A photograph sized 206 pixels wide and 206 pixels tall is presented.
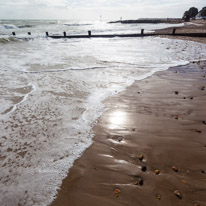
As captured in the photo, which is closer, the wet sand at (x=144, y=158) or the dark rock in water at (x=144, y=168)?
the wet sand at (x=144, y=158)

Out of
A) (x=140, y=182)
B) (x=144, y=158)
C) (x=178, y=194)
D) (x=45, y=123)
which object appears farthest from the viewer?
(x=45, y=123)

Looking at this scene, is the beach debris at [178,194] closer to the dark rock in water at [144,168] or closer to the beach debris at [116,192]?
the dark rock in water at [144,168]

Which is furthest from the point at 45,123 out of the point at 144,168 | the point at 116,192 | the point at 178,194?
the point at 178,194

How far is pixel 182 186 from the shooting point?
1.79 m

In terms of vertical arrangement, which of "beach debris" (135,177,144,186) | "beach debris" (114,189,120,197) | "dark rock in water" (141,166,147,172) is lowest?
"beach debris" (114,189,120,197)

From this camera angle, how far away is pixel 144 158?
86.4 inches

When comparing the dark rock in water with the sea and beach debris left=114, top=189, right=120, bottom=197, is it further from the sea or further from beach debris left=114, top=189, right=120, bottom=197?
the sea

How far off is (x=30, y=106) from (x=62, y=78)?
6.84 feet

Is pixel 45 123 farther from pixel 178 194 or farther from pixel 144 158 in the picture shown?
pixel 178 194

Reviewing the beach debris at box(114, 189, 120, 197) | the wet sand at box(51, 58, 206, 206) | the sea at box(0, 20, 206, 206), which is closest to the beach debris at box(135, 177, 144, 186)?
the wet sand at box(51, 58, 206, 206)

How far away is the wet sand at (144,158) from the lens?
172 cm

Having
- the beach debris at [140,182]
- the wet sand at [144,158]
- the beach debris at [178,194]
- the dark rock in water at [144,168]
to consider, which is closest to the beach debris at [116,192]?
the wet sand at [144,158]

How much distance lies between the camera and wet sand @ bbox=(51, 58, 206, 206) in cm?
172

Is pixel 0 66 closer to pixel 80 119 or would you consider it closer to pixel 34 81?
pixel 34 81
